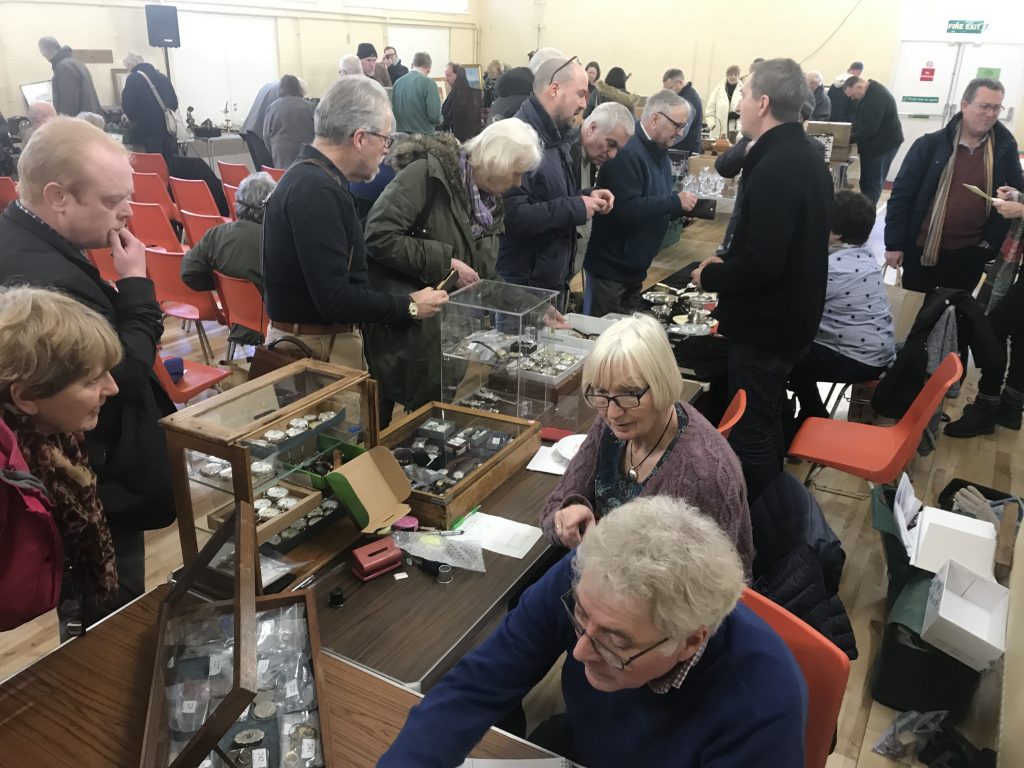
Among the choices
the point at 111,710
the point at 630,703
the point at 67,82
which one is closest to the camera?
the point at 630,703

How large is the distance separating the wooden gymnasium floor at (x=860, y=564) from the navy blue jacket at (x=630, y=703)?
3.42ft

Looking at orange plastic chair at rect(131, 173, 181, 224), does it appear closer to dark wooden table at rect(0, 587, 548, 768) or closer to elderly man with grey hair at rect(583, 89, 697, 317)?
elderly man with grey hair at rect(583, 89, 697, 317)

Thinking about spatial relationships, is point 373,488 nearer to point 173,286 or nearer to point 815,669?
point 815,669

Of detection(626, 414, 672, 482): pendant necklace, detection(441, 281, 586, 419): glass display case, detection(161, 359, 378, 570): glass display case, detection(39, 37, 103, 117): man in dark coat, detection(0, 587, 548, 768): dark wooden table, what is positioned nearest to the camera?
detection(0, 587, 548, 768): dark wooden table

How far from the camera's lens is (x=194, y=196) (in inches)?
223

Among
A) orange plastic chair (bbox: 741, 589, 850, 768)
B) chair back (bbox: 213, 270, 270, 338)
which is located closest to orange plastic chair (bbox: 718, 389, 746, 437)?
orange plastic chair (bbox: 741, 589, 850, 768)

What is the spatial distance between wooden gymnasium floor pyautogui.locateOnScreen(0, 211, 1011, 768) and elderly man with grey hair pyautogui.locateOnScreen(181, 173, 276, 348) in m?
1.22

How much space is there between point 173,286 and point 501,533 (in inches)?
119

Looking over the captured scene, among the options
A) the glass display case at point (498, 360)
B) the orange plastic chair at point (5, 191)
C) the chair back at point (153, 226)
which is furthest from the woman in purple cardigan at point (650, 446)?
the orange plastic chair at point (5, 191)

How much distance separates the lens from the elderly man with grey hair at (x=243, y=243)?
353cm

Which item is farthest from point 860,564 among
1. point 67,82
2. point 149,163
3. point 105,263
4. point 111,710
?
point 67,82

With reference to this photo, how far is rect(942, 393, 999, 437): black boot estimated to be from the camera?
13.4 feet

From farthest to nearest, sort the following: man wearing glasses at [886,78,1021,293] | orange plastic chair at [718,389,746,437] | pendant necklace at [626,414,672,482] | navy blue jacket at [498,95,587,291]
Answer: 1. man wearing glasses at [886,78,1021,293]
2. navy blue jacket at [498,95,587,291]
3. orange plastic chair at [718,389,746,437]
4. pendant necklace at [626,414,672,482]

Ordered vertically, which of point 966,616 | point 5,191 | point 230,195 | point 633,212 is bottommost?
point 966,616
